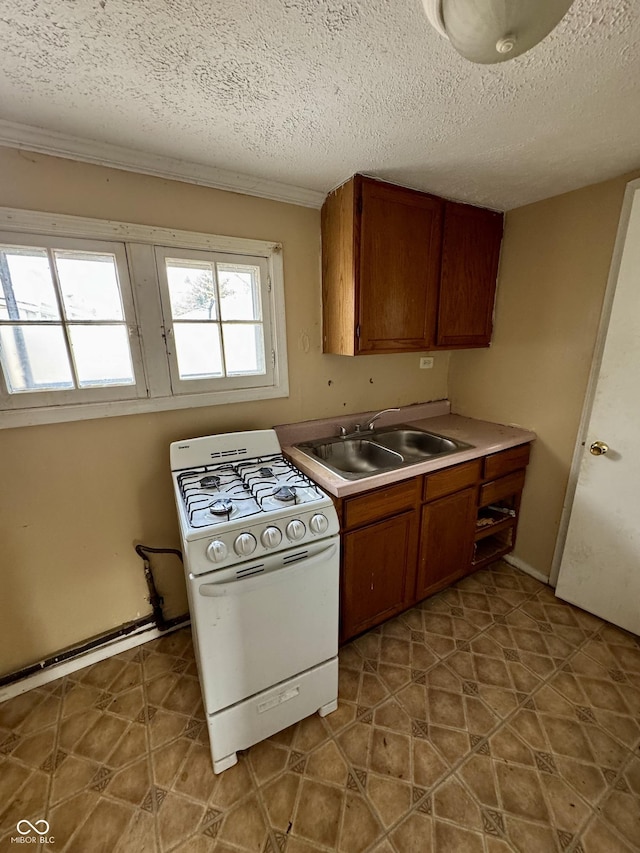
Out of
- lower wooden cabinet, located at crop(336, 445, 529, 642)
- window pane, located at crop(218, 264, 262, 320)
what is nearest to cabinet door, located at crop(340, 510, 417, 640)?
lower wooden cabinet, located at crop(336, 445, 529, 642)

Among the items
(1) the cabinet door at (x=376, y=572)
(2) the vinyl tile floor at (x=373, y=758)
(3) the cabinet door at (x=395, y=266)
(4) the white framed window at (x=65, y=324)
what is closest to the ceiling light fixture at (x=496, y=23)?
(3) the cabinet door at (x=395, y=266)

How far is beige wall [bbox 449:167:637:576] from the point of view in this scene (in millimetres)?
1734

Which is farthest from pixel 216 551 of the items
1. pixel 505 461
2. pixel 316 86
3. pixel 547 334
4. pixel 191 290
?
pixel 547 334

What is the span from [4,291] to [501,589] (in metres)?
2.89

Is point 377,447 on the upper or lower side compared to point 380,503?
upper

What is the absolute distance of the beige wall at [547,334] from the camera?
1734 millimetres

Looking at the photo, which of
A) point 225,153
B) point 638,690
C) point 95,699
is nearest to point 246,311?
point 225,153

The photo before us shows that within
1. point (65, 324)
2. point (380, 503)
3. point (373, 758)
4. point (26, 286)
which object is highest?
point (26, 286)

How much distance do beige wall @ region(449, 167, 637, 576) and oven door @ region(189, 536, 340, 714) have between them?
1.54 m

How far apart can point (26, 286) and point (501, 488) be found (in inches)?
100

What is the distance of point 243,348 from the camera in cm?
180

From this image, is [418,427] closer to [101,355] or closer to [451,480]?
[451,480]

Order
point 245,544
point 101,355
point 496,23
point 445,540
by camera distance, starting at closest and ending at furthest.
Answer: point 496,23 → point 245,544 → point 101,355 → point 445,540

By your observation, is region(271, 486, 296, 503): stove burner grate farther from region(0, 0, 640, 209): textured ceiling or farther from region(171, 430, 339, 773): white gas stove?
region(0, 0, 640, 209): textured ceiling
